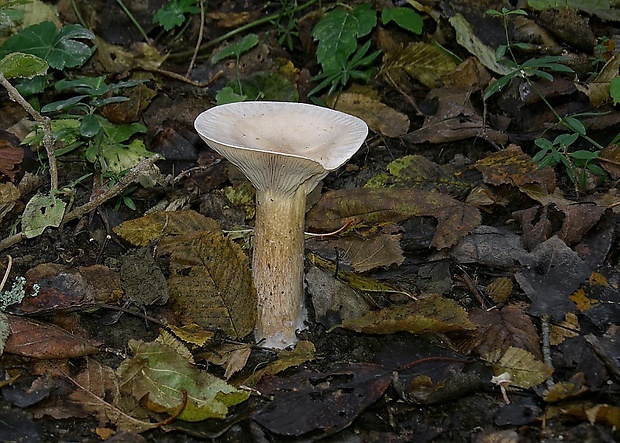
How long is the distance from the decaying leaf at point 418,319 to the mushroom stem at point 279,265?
10.3 inches

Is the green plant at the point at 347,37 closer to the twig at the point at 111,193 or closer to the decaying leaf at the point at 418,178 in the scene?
the decaying leaf at the point at 418,178

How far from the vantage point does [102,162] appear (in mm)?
3477

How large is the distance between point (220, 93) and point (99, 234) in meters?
1.24

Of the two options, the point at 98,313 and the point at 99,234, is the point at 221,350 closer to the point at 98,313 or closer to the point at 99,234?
the point at 98,313

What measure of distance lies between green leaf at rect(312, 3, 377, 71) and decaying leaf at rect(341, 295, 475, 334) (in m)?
1.95

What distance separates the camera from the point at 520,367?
7.80 ft

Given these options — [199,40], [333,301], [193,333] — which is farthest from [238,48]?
[193,333]

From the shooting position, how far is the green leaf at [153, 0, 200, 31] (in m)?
4.56

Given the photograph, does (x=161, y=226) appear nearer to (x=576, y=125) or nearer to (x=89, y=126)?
(x=89, y=126)

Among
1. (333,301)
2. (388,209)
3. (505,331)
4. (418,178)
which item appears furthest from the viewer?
(418,178)

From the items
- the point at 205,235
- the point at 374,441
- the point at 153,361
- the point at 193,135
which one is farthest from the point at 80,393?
the point at 193,135

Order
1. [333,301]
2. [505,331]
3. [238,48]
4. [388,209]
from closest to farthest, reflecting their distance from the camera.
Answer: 1. [505,331]
2. [333,301]
3. [388,209]
4. [238,48]

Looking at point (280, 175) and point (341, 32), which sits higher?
point (341, 32)

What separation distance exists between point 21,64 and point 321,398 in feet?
6.31
